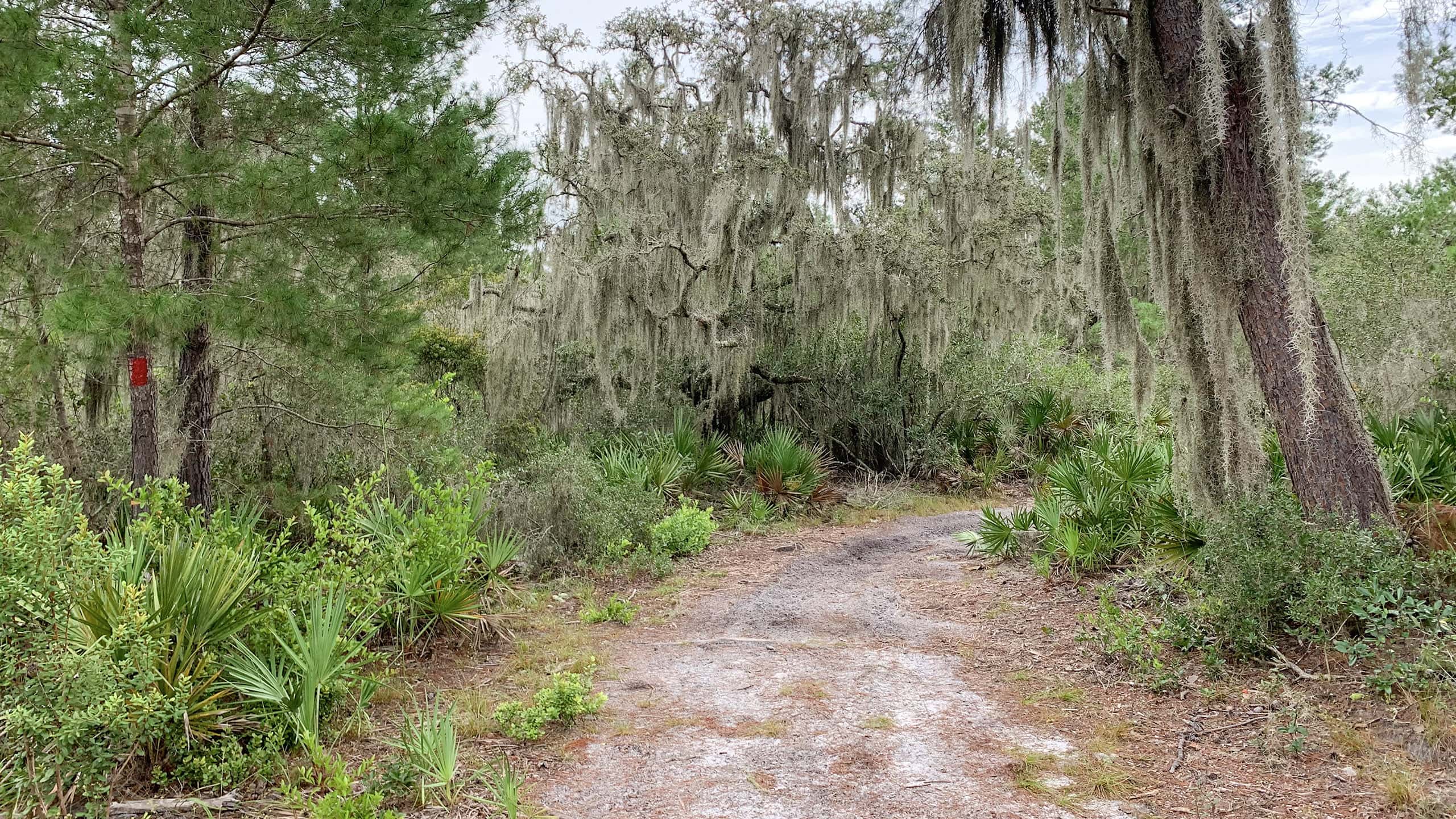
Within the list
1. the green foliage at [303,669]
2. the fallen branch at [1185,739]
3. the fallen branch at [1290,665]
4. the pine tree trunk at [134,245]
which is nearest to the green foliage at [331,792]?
the green foliage at [303,669]

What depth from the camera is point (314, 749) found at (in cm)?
317

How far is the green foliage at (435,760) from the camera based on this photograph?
3.20 meters

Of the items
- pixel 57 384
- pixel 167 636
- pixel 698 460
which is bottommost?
pixel 167 636

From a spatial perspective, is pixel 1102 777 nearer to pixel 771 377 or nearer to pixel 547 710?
pixel 547 710

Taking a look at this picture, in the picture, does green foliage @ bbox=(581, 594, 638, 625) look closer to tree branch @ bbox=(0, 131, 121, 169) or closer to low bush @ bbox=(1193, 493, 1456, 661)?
low bush @ bbox=(1193, 493, 1456, 661)

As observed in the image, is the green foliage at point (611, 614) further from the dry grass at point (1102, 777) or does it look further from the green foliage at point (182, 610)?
the dry grass at point (1102, 777)

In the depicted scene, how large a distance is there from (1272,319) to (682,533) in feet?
18.3

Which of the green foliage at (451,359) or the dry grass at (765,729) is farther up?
the green foliage at (451,359)

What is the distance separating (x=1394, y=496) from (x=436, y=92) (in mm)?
7019

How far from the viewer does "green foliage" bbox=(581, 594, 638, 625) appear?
6.15 metres

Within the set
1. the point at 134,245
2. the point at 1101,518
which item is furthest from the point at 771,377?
the point at 134,245

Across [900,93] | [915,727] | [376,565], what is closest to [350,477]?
[376,565]

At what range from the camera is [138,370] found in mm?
5555

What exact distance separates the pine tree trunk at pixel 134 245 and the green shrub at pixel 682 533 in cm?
427
